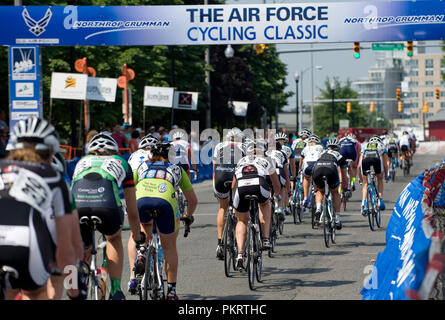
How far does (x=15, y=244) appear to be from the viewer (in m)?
4.88

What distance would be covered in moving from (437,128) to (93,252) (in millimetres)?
140043

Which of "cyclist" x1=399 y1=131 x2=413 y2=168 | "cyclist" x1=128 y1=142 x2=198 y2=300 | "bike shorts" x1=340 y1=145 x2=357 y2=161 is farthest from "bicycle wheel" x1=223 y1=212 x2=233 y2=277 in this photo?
"cyclist" x1=399 y1=131 x2=413 y2=168

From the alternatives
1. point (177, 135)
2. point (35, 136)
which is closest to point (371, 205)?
point (177, 135)

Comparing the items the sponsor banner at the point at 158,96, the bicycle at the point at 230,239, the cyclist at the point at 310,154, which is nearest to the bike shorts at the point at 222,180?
the bicycle at the point at 230,239

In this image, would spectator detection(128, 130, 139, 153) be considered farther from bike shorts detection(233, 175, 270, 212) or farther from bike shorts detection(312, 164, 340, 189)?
bike shorts detection(233, 175, 270, 212)

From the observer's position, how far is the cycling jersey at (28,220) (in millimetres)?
4879

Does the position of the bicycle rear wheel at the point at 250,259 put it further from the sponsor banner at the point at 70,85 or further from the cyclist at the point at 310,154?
the sponsor banner at the point at 70,85

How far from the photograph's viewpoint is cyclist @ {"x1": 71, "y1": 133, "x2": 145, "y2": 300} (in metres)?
7.27

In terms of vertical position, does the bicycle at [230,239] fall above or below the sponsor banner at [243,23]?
below

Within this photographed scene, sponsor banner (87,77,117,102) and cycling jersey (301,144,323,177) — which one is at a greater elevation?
sponsor banner (87,77,117,102)

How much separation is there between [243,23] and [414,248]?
17850mm

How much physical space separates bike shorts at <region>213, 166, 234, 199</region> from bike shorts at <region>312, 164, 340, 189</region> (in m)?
2.56

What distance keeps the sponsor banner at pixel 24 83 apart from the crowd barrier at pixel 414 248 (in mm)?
12520
